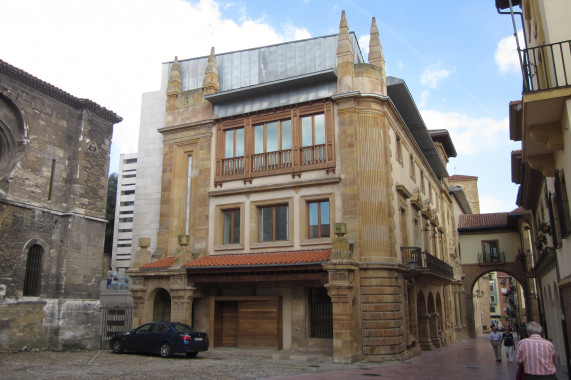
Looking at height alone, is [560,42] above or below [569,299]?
above

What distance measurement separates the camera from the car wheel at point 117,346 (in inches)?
734

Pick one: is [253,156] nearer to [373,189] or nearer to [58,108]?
[373,189]

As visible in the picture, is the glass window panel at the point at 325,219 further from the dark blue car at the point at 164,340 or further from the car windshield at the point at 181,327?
the car windshield at the point at 181,327

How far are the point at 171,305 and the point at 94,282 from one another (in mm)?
3977

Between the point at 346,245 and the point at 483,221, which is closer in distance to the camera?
the point at 346,245

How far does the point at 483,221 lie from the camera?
41.8 meters

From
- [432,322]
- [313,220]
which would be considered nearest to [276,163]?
[313,220]

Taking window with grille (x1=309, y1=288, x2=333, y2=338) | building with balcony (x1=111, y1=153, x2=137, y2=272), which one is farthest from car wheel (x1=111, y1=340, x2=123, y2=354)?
building with balcony (x1=111, y1=153, x2=137, y2=272)

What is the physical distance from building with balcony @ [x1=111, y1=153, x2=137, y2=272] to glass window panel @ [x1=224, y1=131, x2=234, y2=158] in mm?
20100

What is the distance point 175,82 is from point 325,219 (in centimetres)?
1097

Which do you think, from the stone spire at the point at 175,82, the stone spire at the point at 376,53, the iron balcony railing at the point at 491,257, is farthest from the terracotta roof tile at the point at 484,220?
the stone spire at the point at 175,82

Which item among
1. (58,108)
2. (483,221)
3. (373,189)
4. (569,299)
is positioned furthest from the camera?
(483,221)

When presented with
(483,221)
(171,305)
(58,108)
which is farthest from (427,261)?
(483,221)

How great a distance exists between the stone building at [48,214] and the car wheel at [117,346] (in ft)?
7.24
